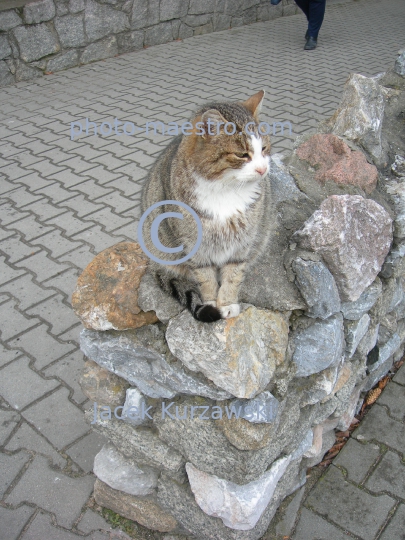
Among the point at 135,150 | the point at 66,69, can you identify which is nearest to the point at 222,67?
the point at 66,69

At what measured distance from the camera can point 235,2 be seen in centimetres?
966

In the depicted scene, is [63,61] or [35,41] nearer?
[35,41]

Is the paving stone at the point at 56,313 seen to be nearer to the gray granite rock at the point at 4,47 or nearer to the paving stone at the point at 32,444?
the paving stone at the point at 32,444

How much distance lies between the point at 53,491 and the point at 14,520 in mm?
218

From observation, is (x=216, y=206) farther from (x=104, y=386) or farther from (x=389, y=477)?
(x=389, y=477)

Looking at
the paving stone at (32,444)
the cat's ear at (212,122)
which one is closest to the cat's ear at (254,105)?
the cat's ear at (212,122)

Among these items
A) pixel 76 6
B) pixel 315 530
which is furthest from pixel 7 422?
pixel 76 6

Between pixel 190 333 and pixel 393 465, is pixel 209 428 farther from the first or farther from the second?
pixel 393 465

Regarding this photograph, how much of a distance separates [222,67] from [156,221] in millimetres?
6662

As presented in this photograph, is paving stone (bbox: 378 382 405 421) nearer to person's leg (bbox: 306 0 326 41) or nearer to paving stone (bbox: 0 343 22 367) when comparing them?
paving stone (bbox: 0 343 22 367)

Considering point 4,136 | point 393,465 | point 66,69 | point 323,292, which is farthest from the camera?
point 66,69

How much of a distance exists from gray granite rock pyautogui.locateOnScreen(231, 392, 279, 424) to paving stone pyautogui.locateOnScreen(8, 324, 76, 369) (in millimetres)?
1670

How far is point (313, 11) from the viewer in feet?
27.6

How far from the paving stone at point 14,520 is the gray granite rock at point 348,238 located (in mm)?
1868
